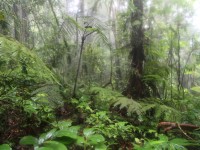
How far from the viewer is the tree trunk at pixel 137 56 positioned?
3.82m

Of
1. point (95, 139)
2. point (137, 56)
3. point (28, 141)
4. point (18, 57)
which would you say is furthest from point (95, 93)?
point (28, 141)

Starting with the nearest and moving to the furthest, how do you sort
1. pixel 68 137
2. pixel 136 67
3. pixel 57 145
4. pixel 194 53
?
pixel 57 145 < pixel 68 137 < pixel 136 67 < pixel 194 53

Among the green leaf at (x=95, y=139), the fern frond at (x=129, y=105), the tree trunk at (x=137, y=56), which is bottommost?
the fern frond at (x=129, y=105)

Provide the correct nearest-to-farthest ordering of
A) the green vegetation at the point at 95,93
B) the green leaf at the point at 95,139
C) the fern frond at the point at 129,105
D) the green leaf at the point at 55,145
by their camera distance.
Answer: the green leaf at the point at 55,145, the green leaf at the point at 95,139, the green vegetation at the point at 95,93, the fern frond at the point at 129,105

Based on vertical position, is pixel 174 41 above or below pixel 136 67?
above

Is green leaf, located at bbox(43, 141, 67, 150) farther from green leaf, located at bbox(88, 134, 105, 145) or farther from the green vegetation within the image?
green leaf, located at bbox(88, 134, 105, 145)

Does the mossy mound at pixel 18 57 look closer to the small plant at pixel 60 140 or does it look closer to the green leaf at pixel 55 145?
the small plant at pixel 60 140

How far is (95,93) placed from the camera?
12.0 ft

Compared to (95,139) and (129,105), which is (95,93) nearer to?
(129,105)

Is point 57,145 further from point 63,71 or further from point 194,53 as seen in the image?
point 194,53

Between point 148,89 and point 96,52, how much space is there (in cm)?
141

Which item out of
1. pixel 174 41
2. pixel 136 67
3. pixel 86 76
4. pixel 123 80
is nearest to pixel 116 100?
pixel 136 67

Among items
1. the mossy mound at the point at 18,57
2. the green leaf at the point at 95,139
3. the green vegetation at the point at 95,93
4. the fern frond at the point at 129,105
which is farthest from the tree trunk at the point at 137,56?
the green leaf at the point at 95,139

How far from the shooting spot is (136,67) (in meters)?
3.93
